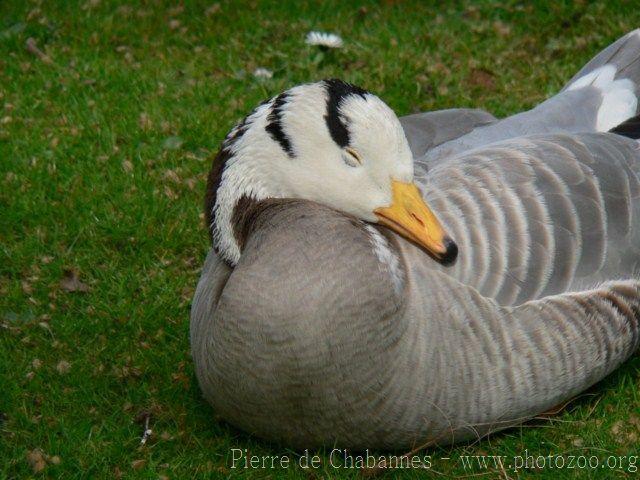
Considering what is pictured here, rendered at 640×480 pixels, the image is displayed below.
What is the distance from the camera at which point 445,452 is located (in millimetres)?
4297

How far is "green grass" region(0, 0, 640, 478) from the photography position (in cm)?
441

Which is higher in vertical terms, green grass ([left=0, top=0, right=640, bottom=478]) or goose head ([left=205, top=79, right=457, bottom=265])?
goose head ([left=205, top=79, right=457, bottom=265])

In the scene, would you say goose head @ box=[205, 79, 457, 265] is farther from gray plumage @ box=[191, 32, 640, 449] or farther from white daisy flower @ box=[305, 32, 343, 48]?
white daisy flower @ box=[305, 32, 343, 48]

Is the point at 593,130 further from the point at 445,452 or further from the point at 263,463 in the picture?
the point at 263,463

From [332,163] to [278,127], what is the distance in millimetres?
253

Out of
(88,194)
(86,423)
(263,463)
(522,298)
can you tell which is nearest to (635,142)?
(522,298)

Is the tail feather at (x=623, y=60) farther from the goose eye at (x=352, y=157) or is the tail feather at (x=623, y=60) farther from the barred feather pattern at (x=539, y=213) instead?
the goose eye at (x=352, y=157)

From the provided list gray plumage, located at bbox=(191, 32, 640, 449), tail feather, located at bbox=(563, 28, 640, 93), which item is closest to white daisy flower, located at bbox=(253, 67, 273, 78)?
tail feather, located at bbox=(563, 28, 640, 93)

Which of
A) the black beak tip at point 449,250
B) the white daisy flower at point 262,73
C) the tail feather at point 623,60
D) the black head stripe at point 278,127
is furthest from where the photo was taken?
the white daisy flower at point 262,73

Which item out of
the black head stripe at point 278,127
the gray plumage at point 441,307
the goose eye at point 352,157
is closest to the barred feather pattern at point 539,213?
the gray plumage at point 441,307

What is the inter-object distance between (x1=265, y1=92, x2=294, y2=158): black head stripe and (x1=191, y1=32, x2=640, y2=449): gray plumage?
21 cm

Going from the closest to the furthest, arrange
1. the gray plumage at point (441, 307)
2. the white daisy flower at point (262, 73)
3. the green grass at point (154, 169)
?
the gray plumage at point (441, 307) < the green grass at point (154, 169) < the white daisy flower at point (262, 73)

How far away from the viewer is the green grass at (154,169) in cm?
441

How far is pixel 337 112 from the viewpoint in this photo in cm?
404
